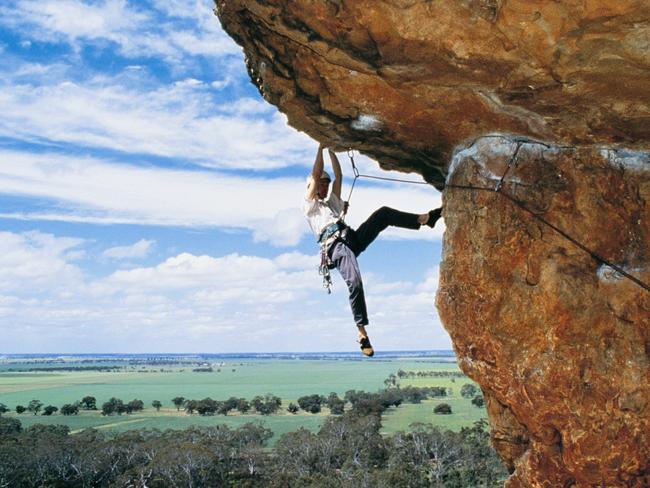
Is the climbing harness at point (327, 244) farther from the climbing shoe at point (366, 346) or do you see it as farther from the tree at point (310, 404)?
the tree at point (310, 404)

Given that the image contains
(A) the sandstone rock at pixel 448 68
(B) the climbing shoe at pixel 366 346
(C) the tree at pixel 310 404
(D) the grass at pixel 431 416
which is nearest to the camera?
(A) the sandstone rock at pixel 448 68

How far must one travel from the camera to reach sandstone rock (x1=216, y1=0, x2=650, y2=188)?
468 centimetres

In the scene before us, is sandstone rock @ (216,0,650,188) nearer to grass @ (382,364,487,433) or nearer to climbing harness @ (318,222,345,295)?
climbing harness @ (318,222,345,295)

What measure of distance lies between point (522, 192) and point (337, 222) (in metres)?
2.15

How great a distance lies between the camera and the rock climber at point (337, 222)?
7.36m

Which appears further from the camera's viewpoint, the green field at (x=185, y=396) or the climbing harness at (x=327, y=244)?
the green field at (x=185, y=396)

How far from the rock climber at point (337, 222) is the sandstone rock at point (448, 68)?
599mm

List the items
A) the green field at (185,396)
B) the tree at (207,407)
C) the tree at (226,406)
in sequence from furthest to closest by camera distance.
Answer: the tree at (207,407) < the tree at (226,406) < the green field at (185,396)

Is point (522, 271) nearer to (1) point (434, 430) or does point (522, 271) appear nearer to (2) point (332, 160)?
(2) point (332, 160)

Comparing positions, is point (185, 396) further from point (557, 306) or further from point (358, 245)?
point (557, 306)

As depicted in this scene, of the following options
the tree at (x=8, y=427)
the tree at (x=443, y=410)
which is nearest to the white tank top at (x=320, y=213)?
the tree at (x=8, y=427)

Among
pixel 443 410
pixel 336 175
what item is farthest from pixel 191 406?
pixel 336 175

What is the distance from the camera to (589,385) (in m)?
5.85

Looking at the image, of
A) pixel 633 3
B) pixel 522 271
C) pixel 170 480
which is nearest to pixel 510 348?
pixel 522 271
